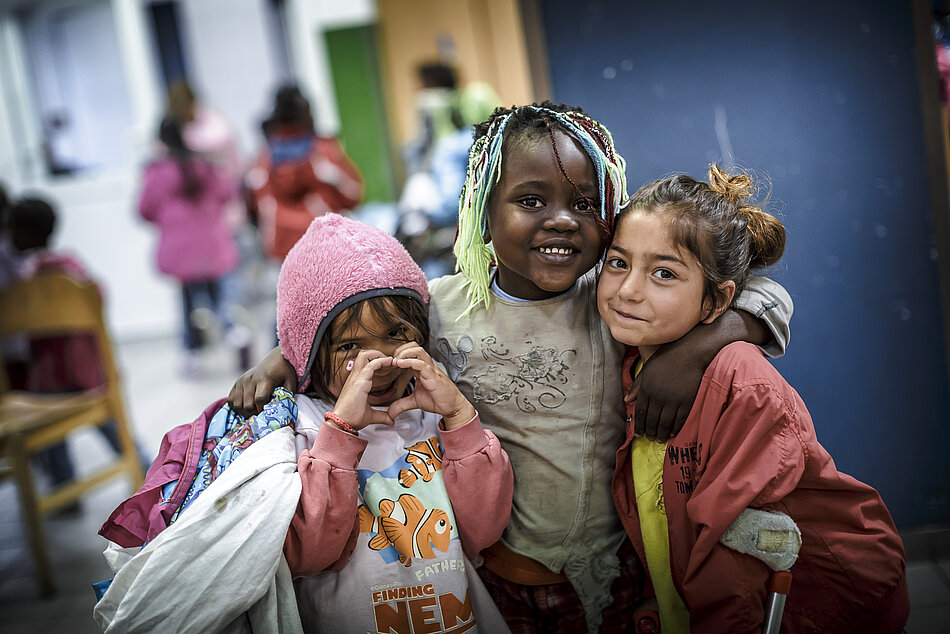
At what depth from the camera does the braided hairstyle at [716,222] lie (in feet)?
3.79

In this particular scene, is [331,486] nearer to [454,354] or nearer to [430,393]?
[430,393]

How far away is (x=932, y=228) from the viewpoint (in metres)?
1.78

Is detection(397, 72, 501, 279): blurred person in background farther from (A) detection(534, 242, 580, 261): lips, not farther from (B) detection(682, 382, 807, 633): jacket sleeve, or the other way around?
(B) detection(682, 382, 807, 633): jacket sleeve

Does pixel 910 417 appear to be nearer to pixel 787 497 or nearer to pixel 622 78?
pixel 787 497

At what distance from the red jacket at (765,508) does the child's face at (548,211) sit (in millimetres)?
291

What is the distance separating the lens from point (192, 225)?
15.0ft

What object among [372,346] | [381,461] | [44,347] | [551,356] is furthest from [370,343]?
[44,347]

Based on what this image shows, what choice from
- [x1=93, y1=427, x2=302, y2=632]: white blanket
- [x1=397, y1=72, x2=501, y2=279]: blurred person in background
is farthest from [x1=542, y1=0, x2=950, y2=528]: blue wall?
[x1=93, y1=427, x2=302, y2=632]: white blanket

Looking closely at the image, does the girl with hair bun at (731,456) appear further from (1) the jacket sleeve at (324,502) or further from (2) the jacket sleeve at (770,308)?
(1) the jacket sleeve at (324,502)

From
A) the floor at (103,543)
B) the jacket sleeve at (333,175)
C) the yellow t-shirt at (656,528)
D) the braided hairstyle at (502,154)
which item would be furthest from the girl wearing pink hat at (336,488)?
the jacket sleeve at (333,175)

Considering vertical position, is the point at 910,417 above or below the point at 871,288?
below

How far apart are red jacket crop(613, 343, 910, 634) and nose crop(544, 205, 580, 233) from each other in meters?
0.31

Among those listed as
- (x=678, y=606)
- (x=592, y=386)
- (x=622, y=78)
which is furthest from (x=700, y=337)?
(x=622, y=78)

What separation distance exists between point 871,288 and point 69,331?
2.67m
